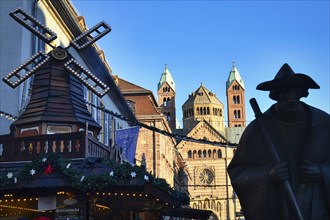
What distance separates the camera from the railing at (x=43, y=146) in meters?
12.4

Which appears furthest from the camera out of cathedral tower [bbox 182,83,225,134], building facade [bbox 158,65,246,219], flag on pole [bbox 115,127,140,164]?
cathedral tower [bbox 182,83,225,134]

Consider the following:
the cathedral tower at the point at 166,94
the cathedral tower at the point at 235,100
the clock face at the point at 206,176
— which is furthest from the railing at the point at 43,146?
the cathedral tower at the point at 235,100

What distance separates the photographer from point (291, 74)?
4.07 meters

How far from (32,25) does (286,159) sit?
1583 centimetres

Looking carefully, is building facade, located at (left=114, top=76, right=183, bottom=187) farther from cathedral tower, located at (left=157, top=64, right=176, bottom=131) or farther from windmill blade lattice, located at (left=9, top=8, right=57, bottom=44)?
cathedral tower, located at (left=157, top=64, right=176, bottom=131)

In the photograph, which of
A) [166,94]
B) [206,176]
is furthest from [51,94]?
[166,94]

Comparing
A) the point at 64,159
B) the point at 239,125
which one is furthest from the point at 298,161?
the point at 239,125

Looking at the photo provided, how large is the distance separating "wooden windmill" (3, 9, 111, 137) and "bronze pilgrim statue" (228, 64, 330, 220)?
1182 cm

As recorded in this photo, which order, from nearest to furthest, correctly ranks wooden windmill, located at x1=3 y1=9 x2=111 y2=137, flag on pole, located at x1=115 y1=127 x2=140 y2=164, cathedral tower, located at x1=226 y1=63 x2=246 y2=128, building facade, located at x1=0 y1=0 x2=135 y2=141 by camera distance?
wooden windmill, located at x1=3 y1=9 x2=111 y2=137
building facade, located at x1=0 y1=0 x2=135 y2=141
flag on pole, located at x1=115 y1=127 x2=140 y2=164
cathedral tower, located at x1=226 y1=63 x2=246 y2=128

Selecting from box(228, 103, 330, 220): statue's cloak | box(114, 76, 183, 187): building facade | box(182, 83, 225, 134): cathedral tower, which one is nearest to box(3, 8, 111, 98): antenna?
box(228, 103, 330, 220): statue's cloak

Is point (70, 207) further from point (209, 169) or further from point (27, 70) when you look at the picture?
point (209, 169)

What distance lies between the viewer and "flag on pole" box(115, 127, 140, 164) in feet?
76.7

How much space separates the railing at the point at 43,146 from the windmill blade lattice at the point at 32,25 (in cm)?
612

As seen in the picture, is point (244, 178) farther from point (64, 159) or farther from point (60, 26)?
point (60, 26)
